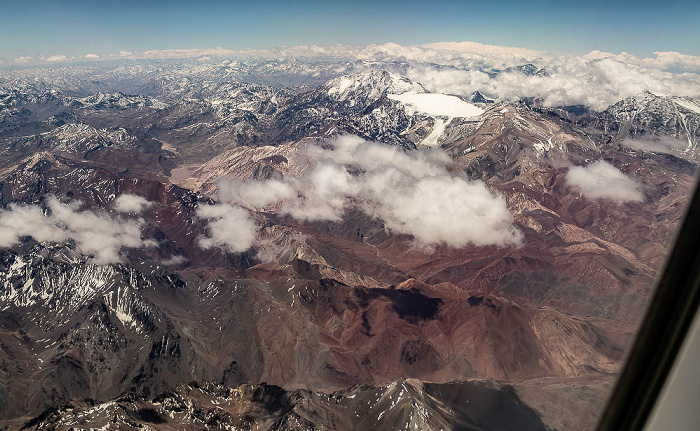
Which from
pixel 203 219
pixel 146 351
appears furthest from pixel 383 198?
pixel 146 351

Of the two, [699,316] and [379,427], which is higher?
[699,316]

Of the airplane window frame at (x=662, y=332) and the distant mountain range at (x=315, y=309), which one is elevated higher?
the airplane window frame at (x=662, y=332)

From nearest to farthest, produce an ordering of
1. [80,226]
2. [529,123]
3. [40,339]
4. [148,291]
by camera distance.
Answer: [40,339] < [148,291] < [80,226] < [529,123]

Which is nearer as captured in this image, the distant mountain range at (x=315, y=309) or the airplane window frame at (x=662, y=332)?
the airplane window frame at (x=662, y=332)

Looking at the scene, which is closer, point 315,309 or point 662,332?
point 662,332

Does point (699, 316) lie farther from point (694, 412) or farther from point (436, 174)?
point (436, 174)

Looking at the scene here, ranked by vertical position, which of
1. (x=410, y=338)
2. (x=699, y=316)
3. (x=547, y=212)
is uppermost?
(x=699, y=316)

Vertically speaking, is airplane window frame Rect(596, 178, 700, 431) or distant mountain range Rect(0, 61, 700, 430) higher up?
airplane window frame Rect(596, 178, 700, 431)

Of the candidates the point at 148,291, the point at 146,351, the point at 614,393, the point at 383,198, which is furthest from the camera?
the point at 383,198

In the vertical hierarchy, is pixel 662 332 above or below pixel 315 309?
above

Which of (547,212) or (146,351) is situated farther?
(547,212)

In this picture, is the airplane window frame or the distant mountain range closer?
the airplane window frame
